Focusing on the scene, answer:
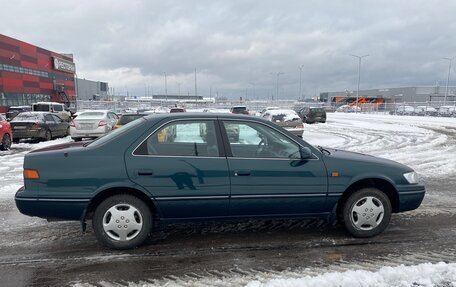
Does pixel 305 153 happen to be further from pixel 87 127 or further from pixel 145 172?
pixel 87 127

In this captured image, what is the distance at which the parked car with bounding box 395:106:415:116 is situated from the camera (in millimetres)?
42594

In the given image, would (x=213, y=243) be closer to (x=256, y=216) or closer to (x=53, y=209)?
(x=256, y=216)

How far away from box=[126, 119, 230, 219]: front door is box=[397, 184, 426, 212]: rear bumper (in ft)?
7.48

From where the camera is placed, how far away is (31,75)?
45906 mm

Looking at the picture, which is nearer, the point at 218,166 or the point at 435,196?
the point at 218,166

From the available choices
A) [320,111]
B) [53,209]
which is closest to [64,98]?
[320,111]

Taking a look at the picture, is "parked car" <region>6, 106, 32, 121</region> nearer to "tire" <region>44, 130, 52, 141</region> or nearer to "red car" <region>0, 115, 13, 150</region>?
"tire" <region>44, 130, 52, 141</region>

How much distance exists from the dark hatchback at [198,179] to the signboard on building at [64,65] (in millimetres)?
56213

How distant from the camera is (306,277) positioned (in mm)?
3344

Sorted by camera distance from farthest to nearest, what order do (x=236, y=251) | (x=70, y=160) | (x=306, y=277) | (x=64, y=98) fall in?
1. (x=64, y=98)
2. (x=236, y=251)
3. (x=70, y=160)
4. (x=306, y=277)

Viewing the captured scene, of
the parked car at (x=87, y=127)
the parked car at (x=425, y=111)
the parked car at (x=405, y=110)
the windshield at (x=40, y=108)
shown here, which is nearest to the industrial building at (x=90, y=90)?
the windshield at (x=40, y=108)

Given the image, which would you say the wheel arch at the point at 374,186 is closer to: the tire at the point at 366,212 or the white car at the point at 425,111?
the tire at the point at 366,212

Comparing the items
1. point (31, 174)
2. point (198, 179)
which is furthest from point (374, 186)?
point (31, 174)

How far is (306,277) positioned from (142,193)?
78.0 inches
